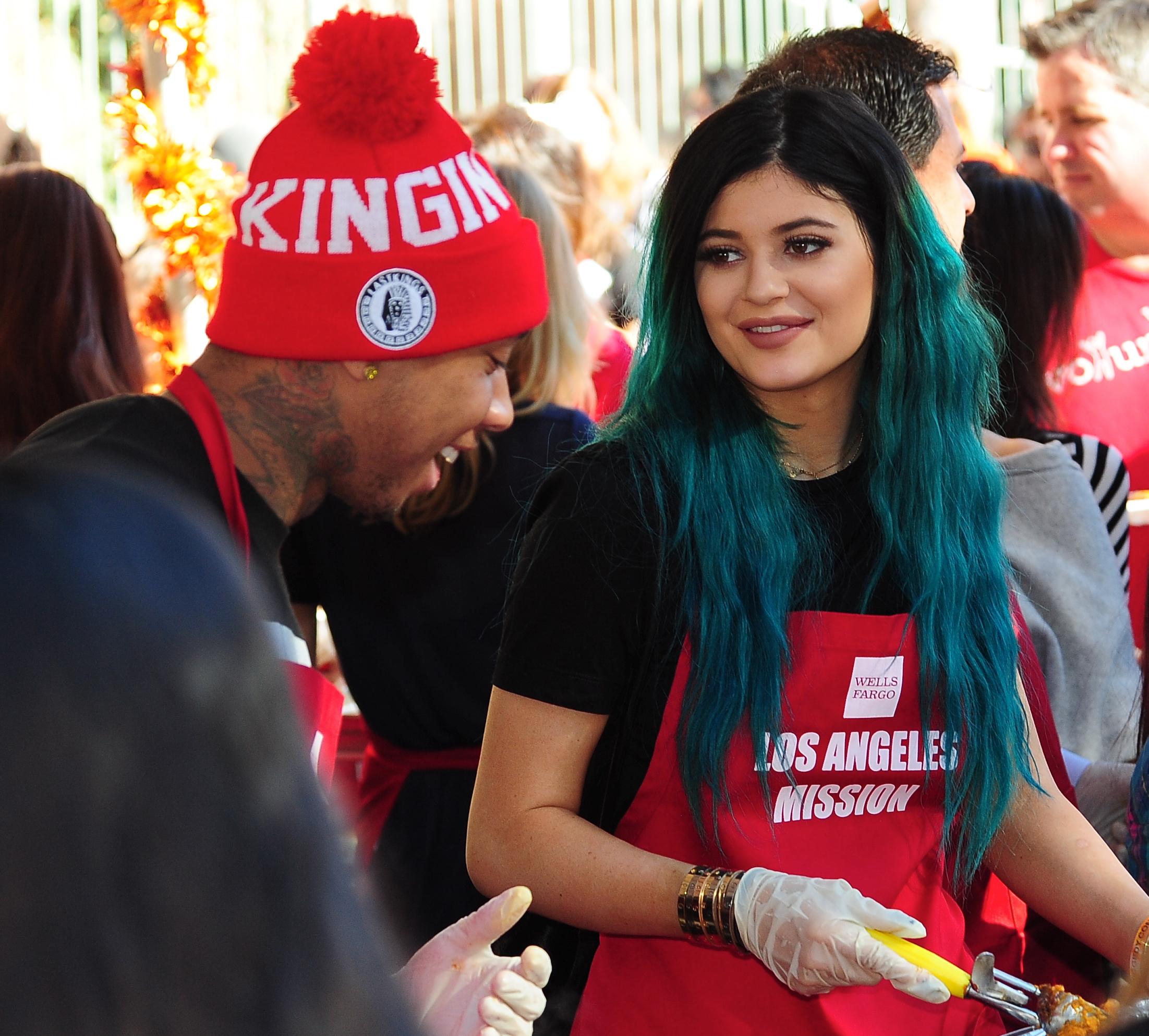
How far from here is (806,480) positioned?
181 centimetres

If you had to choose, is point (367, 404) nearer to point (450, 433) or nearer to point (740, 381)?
point (450, 433)

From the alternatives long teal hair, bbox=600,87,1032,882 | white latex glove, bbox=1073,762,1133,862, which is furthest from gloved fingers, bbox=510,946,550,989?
white latex glove, bbox=1073,762,1133,862

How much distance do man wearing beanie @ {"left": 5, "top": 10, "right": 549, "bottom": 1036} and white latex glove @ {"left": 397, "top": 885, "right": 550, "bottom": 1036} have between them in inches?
25.7

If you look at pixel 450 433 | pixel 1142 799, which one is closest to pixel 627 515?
pixel 450 433

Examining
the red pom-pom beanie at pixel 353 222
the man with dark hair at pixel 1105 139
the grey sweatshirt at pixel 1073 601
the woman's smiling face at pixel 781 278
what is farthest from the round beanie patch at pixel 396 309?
the man with dark hair at pixel 1105 139

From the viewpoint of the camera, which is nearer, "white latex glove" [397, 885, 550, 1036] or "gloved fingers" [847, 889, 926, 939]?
"white latex glove" [397, 885, 550, 1036]

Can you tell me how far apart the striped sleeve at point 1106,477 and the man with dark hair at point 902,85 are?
518 millimetres

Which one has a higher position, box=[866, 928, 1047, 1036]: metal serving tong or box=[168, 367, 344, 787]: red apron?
box=[168, 367, 344, 787]: red apron

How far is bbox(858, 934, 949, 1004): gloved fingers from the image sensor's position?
4.74 ft

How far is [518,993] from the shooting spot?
→ 1.18 meters

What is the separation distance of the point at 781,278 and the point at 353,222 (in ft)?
1.98

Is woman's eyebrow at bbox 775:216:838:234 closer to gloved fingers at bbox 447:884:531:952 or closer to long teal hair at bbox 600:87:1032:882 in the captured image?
long teal hair at bbox 600:87:1032:882

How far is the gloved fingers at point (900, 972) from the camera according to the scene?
1.44 metres

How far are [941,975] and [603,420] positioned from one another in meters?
0.82
